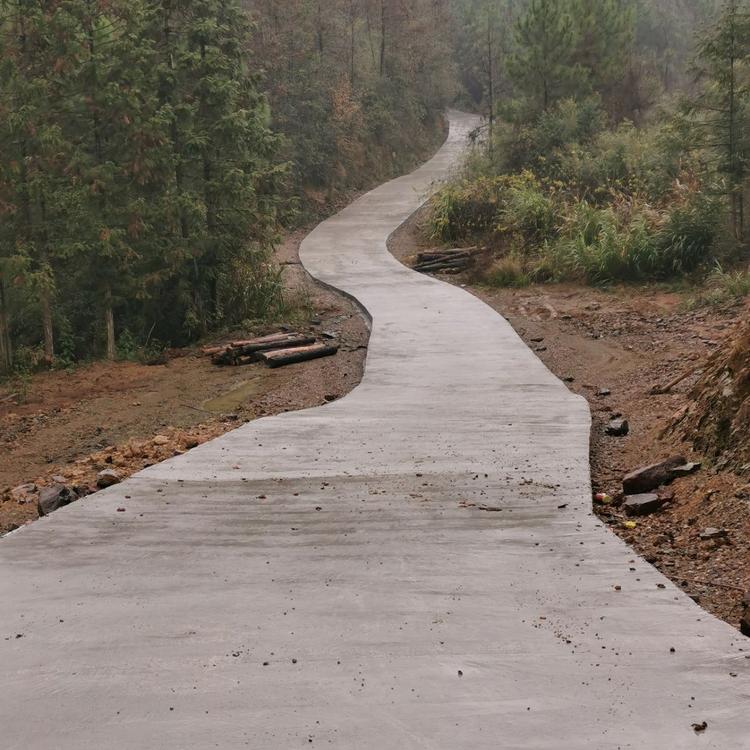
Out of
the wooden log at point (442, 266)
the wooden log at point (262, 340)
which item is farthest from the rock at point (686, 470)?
the wooden log at point (442, 266)

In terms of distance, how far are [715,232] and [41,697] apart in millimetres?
14202

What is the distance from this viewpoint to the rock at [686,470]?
567 cm

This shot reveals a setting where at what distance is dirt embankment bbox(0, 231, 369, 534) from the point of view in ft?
24.8

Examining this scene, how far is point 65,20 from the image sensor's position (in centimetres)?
1241

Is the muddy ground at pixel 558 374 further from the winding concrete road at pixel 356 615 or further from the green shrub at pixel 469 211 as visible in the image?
the green shrub at pixel 469 211

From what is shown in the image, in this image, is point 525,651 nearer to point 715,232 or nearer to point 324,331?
point 324,331

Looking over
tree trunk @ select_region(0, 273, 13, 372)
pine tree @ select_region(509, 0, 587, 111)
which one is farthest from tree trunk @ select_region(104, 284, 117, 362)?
pine tree @ select_region(509, 0, 587, 111)

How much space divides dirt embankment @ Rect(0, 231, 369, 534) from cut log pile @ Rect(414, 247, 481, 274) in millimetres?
4531

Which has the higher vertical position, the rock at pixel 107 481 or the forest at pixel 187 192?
the forest at pixel 187 192

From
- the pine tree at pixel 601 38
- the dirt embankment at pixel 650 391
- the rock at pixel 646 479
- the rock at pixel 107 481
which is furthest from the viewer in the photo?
the pine tree at pixel 601 38

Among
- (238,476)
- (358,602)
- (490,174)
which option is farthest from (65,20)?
(490,174)

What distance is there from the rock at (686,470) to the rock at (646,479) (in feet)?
0.10

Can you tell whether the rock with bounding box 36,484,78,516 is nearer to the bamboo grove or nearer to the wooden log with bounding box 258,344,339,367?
the wooden log with bounding box 258,344,339,367

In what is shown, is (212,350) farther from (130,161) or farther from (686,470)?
(686,470)
